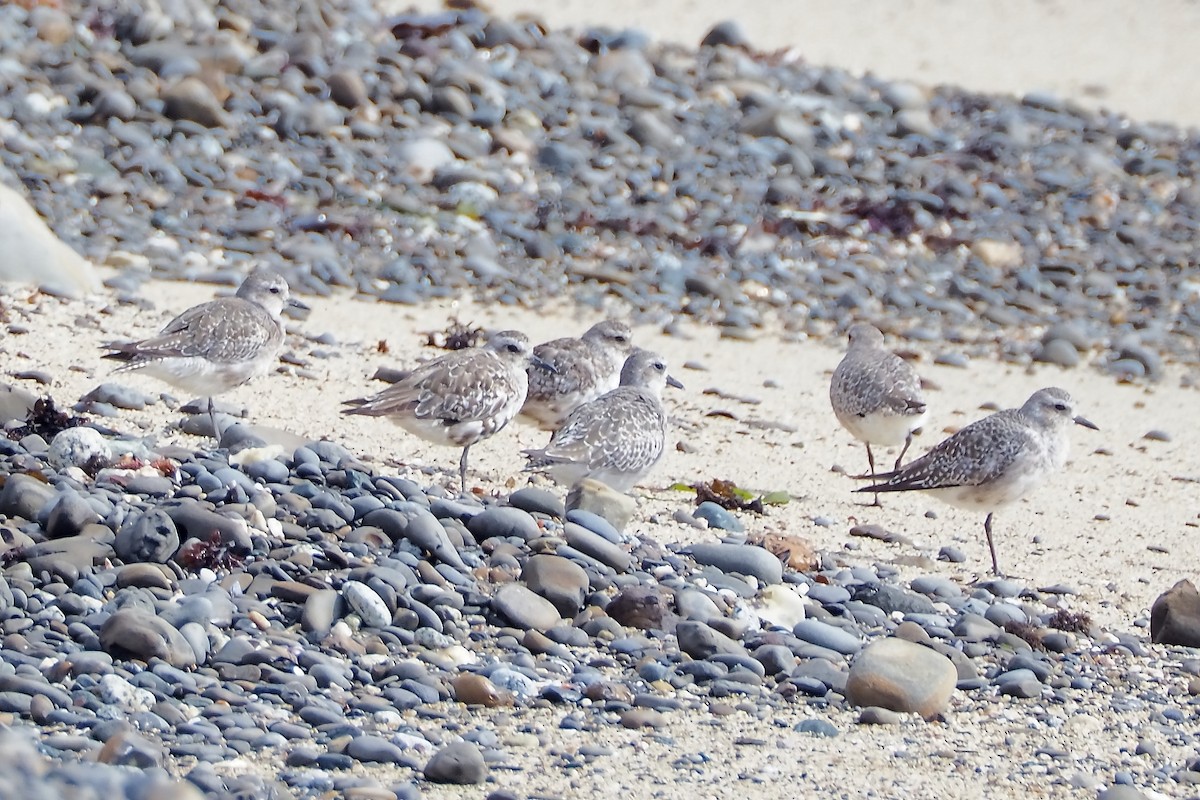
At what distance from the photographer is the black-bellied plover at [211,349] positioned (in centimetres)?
1076

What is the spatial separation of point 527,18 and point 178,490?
643 inches

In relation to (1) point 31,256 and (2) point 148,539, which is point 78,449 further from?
(1) point 31,256

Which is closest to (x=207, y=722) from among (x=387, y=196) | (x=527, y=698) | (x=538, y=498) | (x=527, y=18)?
(x=527, y=698)

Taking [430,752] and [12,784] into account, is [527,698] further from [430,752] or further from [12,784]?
[12,784]

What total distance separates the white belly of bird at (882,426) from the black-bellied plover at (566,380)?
6.00 ft

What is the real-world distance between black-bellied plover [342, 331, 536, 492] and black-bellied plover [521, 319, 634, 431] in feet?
2.04

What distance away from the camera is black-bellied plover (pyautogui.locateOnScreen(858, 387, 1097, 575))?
11.1 metres

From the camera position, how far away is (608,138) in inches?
797

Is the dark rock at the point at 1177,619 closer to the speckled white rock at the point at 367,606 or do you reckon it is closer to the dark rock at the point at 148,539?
the speckled white rock at the point at 367,606

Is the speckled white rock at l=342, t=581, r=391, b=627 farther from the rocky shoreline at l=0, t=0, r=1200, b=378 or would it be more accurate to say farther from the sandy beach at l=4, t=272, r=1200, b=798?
the rocky shoreline at l=0, t=0, r=1200, b=378

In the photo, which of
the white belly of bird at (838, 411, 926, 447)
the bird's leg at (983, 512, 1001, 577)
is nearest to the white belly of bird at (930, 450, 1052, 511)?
the bird's leg at (983, 512, 1001, 577)

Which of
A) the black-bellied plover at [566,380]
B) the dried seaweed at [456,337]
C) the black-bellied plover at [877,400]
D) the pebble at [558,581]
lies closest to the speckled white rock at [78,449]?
the pebble at [558,581]

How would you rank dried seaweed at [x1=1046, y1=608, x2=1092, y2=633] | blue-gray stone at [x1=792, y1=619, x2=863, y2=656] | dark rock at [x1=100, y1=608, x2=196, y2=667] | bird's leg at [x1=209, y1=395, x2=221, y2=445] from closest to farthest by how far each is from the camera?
dark rock at [x1=100, y1=608, x2=196, y2=667] → blue-gray stone at [x1=792, y1=619, x2=863, y2=656] → dried seaweed at [x1=1046, y1=608, x2=1092, y2=633] → bird's leg at [x1=209, y1=395, x2=221, y2=445]

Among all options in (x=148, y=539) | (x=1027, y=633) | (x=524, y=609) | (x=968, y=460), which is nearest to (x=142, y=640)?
(x=148, y=539)
